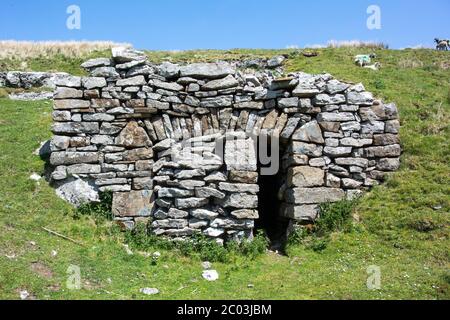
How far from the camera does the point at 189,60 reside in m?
20.8

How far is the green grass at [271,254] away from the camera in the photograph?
6992 millimetres

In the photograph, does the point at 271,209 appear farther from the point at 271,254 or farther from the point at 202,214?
the point at 202,214

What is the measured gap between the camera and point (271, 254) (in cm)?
898

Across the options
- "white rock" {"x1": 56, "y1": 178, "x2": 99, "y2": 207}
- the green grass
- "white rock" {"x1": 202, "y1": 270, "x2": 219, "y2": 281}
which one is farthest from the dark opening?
"white rock" {"x1": 56, "y1": 178, "x2": 99, "y2": 207}

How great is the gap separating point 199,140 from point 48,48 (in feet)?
66.4

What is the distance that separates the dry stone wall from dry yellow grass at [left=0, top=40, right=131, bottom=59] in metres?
16.7

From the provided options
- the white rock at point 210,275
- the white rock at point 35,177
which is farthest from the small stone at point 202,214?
the white rock at point 35,177

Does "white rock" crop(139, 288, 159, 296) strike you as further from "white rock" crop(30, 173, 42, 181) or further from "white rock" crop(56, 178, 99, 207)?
"white rock" crop(30, 173, 42, 181)

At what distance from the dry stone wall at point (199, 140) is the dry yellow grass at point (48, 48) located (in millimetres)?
16659

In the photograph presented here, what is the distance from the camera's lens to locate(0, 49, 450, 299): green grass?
699 centimetres

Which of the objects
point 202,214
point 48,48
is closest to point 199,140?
point 202,214

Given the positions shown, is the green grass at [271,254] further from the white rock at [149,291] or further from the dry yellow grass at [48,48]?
the dry yellow grass at [48,48]
